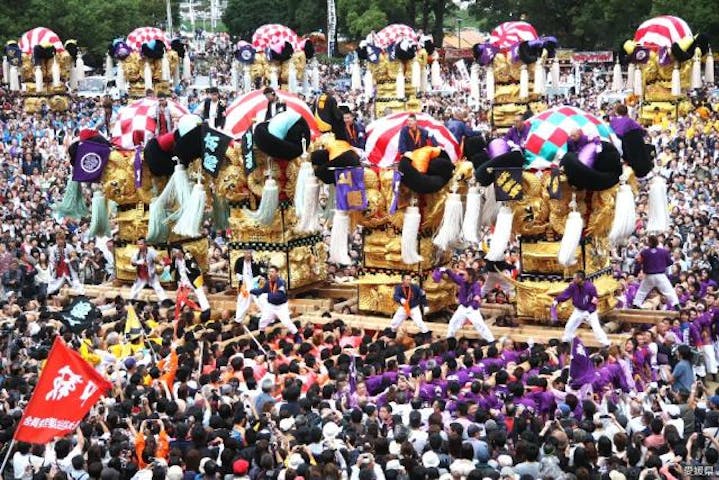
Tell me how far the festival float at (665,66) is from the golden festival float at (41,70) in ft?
60.7

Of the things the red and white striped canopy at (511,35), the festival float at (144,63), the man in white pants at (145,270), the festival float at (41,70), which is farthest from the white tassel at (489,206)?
the festival float at (41,70)

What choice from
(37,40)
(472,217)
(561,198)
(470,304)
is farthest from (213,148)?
(37,40)

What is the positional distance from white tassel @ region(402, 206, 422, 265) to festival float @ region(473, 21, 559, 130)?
18408 millimetres

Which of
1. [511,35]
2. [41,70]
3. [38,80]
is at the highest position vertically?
[511,35]

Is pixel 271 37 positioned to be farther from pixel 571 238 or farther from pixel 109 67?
pixel 571 238

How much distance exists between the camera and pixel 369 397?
45.3 ft

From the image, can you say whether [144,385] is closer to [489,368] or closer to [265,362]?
[265,362]

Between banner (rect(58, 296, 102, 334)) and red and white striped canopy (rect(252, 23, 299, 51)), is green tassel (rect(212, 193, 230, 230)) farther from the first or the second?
red and white striped canopy (rect(252, 23, 299, 51))

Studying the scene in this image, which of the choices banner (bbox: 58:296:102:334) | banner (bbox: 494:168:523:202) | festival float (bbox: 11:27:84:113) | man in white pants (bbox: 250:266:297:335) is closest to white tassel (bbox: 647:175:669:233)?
banner (bbox: 494:168:523:202)

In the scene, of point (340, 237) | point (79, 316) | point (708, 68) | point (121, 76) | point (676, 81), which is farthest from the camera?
point (121, 76)

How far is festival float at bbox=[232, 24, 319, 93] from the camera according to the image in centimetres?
4125

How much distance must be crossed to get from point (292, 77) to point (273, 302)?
24582 mm

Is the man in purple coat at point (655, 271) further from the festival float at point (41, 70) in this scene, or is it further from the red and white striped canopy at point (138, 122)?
the festival float at point (41, 70)

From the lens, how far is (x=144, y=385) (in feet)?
46.4
